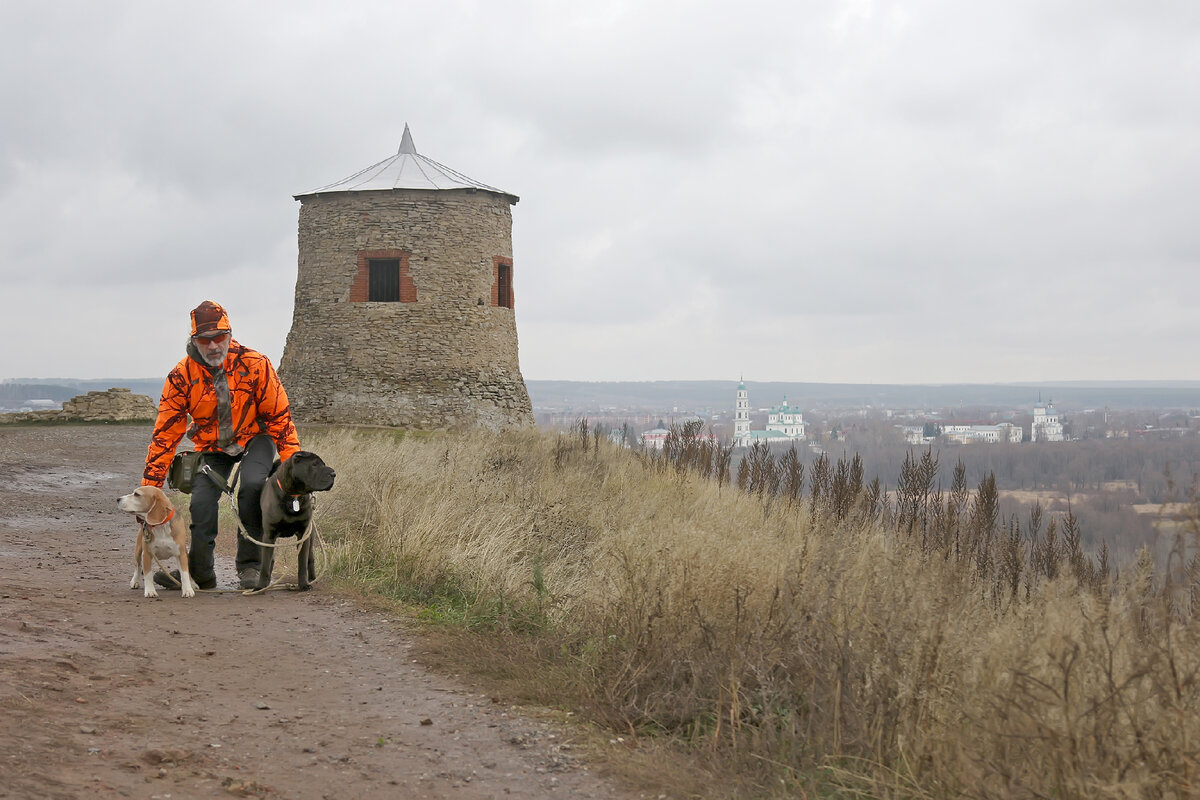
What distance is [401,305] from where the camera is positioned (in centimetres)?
2398

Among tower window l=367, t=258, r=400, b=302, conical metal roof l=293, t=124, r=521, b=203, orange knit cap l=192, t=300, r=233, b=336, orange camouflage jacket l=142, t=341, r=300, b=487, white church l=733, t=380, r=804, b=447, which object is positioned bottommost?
white church l=733, t=380, r=804, b=447

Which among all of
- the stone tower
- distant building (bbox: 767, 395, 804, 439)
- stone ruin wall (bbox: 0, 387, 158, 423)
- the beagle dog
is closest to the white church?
distant building (bbox: 767, 395, 804, 439)

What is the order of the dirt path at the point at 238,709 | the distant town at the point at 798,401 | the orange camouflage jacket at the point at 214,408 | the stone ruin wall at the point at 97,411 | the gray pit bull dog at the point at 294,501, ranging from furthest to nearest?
the distant town at the point at 798,401 → the stone ruin wall at the point at 97,411 → the orange camouflage jacket at the point at 214,408 → the gray pit bull dog at the point at 294,501 → the dirt path at the point at 238,709

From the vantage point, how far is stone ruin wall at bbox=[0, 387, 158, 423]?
28203 mm

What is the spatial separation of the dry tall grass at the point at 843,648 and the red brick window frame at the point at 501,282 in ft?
52.1

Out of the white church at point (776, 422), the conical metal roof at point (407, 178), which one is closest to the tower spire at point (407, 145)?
the conical metal roof at point (407, 178)

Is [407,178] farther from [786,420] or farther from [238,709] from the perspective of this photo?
[786,420]

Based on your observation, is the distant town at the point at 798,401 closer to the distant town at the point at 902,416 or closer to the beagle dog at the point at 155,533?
the distant town at the point at 902,416

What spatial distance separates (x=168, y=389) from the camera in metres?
7.32

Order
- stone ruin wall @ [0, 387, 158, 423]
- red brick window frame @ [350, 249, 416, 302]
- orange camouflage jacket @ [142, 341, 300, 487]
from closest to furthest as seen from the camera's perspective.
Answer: orange camouflage jacket @ [142, 341, 300, 487], red brick window frame @ [350, 249, 416, 302], stone ruin wall @ [0, 387, 158, 423]

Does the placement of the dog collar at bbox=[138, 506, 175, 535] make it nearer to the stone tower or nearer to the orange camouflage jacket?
the orange camouflage jacket

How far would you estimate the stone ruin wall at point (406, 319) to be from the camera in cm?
2402

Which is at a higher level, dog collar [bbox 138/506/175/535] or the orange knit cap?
the orange knit cap

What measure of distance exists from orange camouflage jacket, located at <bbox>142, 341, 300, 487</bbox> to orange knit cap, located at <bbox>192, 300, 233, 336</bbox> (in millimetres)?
175
